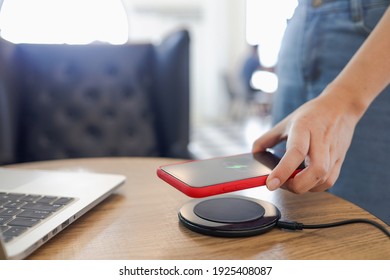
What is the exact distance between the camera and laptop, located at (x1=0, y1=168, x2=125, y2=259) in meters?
0.35

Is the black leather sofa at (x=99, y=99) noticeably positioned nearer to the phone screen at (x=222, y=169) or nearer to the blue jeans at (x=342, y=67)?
the blue jeans at (x=342, y=67)

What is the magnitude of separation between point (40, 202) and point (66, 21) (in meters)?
3.84

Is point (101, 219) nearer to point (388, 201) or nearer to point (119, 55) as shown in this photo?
point (388, 201)

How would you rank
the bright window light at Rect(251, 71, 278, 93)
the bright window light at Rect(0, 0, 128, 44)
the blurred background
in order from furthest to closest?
1. the bright window light at Rect(251, 71, 278, 93)
2. the blurred background
3. the bright window light at Rect(0, 0, 128, 44)

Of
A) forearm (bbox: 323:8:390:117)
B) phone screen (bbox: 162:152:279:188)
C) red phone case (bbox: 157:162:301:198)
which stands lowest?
red phone case (bbox: 157:162:301:198)

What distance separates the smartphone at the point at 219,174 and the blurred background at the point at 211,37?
3213 mm

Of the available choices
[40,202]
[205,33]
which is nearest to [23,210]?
[40,202]

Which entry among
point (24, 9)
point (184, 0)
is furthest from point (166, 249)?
point (184, 0)

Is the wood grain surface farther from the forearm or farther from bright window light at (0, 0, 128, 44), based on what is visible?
bright window light at (0, 0, 128, 44)

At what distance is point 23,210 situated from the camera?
410 mm

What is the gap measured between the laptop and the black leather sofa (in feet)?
2.53

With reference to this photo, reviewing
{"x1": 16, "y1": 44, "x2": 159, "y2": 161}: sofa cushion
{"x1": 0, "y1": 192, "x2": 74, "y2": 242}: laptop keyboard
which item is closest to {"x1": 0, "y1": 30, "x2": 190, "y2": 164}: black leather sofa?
{"x1": 16, "y1": 44, "x2": 159, "y2": 161}: sofa cushion

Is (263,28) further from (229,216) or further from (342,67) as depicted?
(229,216)

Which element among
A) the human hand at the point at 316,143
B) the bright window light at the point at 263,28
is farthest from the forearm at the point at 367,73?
the bright window light at the point at 263,28
